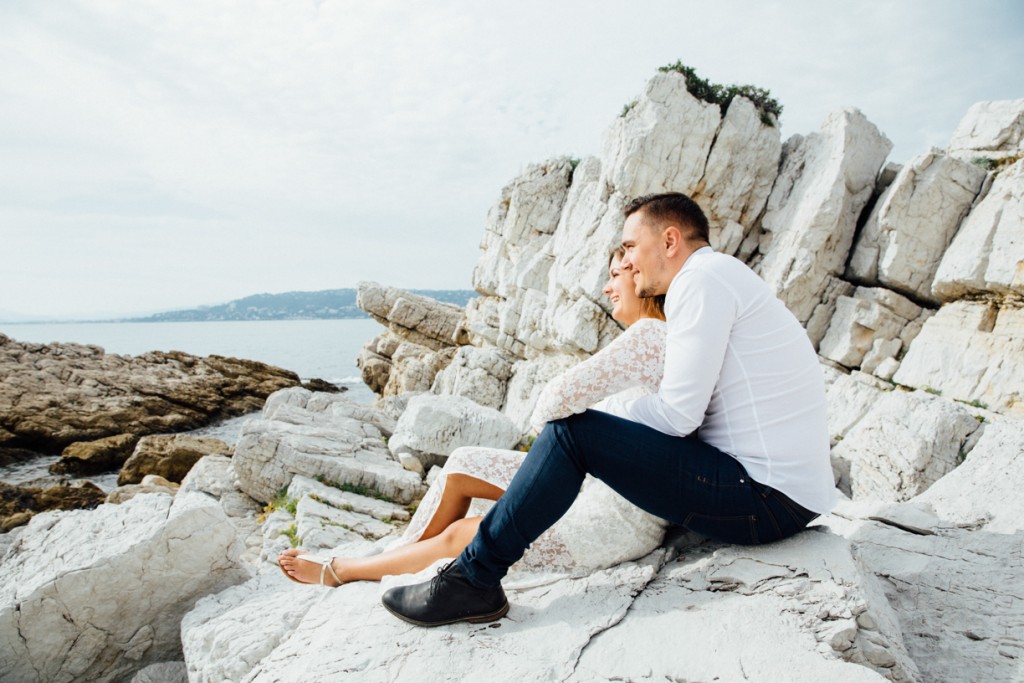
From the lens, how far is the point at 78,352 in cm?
3372

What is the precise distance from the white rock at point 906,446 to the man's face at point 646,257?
24.5ft

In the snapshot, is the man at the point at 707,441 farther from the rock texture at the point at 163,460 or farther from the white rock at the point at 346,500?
the rock texture at the point at 163,460

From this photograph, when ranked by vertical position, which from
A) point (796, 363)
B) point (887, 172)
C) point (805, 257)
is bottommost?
point (796, 363)

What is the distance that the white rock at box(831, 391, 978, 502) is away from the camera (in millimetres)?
8570

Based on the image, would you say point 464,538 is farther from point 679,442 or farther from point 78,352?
point 78,352

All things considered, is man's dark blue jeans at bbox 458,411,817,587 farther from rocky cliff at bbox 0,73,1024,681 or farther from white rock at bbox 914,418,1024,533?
white rock at bbox 914,418,1024,533

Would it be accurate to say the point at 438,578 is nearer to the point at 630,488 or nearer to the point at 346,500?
the point at 630,488

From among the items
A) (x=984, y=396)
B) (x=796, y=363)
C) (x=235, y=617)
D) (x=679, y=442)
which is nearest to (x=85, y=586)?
(x=235, y=617)

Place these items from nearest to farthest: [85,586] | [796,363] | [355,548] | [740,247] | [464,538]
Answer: [796,363]
[464,538]
[85,586]
[355,548]
[740,247]

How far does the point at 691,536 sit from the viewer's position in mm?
3742

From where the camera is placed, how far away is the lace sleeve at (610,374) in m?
2.99

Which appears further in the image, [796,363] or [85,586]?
[85,586]

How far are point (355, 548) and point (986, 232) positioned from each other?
52.1 feet

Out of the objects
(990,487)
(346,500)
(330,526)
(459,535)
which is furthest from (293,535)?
(990,487)
